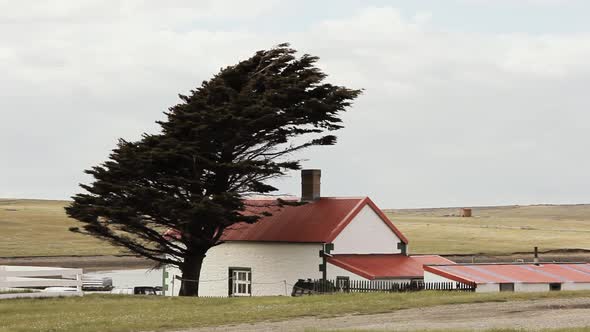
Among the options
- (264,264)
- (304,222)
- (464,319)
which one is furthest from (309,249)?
(464,319)

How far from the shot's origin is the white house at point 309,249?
51.9 meters

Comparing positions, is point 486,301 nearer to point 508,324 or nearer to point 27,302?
point 508,324

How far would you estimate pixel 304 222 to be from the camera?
2132 inches

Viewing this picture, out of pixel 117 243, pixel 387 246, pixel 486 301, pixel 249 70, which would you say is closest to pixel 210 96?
pixel 249 70

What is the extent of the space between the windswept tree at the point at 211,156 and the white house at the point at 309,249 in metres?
3.11

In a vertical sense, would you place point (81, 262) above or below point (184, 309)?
above

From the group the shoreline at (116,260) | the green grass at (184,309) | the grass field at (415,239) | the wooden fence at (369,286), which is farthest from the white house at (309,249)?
the grass field at (415,239)

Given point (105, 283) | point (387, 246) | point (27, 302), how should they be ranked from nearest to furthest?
point (27, 302) → point (387, 246) → point (105, 283)

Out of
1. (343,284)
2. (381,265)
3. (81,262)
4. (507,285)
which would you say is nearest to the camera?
(343,284)

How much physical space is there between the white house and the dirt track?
16.9 meters

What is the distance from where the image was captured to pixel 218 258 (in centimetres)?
5675

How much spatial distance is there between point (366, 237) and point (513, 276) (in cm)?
762

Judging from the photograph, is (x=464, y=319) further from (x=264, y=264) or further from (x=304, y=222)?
(x=264, y=264)

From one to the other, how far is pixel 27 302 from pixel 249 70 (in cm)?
1766
